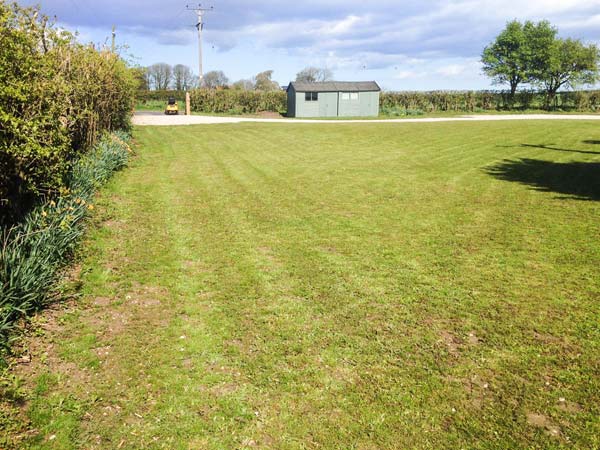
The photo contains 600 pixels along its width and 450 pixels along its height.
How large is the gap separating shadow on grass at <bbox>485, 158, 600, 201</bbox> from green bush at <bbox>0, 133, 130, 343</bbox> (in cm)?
1074

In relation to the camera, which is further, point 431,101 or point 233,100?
point 431,101

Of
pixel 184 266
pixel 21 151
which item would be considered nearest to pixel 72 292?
pixel 184 266

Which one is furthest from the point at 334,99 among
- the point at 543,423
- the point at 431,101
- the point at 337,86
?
the point at 543,423

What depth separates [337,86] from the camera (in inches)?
1687

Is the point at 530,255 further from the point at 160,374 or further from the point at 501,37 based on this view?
the point at 501,37

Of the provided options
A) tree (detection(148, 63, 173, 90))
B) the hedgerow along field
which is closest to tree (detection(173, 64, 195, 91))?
tree (detection(148, 63, 173, 90))

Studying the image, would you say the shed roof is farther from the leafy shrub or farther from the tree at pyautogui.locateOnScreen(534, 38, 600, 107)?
the tree at pyautogui.locateOnScreen(534, 38, 600, 107)

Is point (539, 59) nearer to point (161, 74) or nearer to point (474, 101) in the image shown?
point (474, 101)

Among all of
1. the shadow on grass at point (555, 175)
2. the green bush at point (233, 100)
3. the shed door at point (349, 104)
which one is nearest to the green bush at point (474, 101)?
the shed door at point (349, 104)

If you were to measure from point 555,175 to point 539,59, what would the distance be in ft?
189

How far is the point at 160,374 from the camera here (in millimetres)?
3939

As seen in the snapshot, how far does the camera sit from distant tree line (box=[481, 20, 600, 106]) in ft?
188

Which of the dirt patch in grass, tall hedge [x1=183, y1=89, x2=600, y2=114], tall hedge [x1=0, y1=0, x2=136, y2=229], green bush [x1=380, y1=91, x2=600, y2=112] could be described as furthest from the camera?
green bush [x1=380, y1=91, x2=600, y2=112]

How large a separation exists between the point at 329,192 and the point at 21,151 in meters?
6.78
